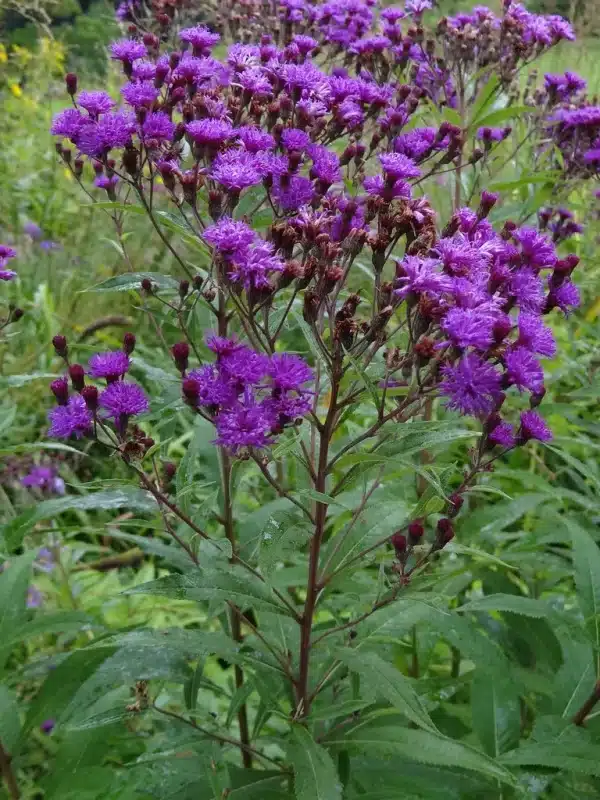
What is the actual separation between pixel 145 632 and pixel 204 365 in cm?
65

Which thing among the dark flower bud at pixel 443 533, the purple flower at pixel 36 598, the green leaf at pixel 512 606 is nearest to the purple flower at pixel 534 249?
the dark flower bud at pixel 443 533

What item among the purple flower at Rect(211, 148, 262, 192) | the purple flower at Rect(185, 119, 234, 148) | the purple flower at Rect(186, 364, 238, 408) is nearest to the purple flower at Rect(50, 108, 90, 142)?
the purple flower at Rect(185, 119, 234, 148)

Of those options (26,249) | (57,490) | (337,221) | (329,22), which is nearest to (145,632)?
(337,221)

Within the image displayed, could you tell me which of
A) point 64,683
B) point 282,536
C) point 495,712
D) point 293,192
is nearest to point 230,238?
point 293,192

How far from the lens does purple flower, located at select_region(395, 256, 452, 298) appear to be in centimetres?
146

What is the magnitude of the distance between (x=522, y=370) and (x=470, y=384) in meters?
0.12

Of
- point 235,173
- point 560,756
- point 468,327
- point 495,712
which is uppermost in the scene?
point 235,173

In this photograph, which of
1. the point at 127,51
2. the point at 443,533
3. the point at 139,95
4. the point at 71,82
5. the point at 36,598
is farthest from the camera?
the point at 36,598

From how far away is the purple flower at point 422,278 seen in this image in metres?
1.46

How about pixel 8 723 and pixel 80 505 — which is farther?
pixel 8 723

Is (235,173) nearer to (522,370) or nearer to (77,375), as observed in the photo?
(77,375)

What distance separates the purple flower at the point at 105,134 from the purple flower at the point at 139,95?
0.16 feet

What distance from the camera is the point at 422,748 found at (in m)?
1.64

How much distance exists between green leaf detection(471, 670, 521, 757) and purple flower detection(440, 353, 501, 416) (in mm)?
940
